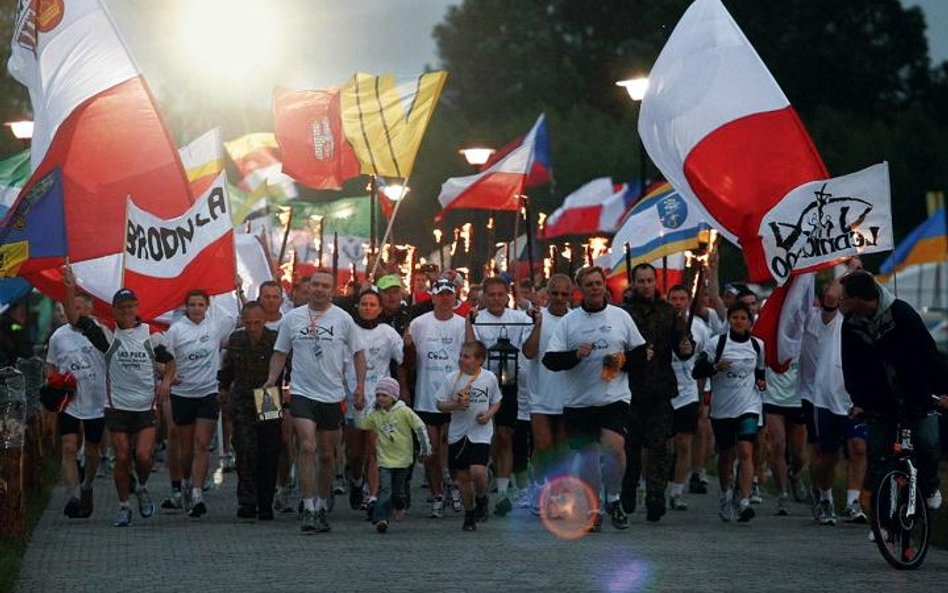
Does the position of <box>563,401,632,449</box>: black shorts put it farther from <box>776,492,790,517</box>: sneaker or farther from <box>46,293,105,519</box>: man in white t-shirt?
<box>46,293,105,519</box>: man in white t-shirt

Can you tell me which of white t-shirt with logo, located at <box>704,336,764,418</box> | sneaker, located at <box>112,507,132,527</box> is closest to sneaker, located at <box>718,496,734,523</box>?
white t-shirt with logo, located at <box>704,336,764,418</box>

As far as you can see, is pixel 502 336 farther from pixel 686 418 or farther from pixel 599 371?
pixel 686 418

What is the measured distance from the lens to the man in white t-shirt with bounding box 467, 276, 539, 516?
60.0 ft

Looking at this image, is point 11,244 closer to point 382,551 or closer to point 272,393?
point 272,393

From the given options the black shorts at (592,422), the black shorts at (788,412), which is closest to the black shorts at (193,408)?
the black shorts at (592,422)

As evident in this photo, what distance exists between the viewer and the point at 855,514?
1723cm

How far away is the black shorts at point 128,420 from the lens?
56.2 feet

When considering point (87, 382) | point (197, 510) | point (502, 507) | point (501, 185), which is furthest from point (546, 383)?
point (501, 185)

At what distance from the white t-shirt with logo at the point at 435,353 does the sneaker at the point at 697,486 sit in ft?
13.1

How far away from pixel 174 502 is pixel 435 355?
252 centimetres

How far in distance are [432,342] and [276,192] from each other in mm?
19088

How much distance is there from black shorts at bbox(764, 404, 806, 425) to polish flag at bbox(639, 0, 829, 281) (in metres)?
2.05

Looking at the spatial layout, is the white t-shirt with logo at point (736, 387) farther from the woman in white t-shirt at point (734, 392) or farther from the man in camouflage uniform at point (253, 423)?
the man in camouflage uniform at point (253, 423)

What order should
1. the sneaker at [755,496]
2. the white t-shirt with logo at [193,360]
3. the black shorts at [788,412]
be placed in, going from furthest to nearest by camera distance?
the sneaker at [755,496] < the black shorts at [788,412] < the white t-shirt with logo at [193,360]
